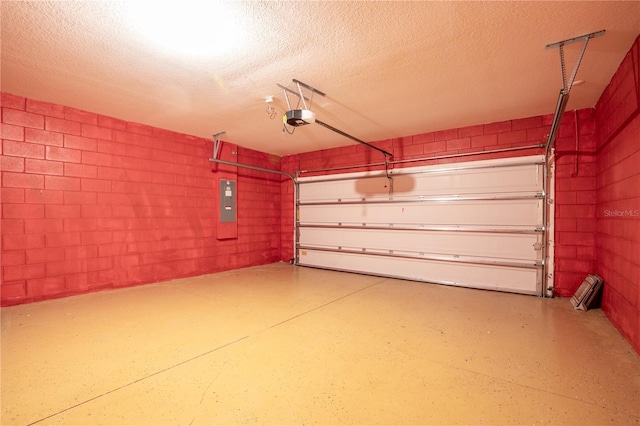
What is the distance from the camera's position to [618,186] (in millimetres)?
2775

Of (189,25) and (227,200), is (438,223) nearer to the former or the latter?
(227,200)

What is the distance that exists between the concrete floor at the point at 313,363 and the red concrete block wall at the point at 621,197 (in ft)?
1.02

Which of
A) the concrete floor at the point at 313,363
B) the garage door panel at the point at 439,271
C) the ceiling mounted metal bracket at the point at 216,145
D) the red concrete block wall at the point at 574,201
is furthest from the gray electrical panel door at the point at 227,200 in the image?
the red concrete block wall at the point at 574,201

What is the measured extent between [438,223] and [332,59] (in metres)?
3.30

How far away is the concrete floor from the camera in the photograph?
5.25ft

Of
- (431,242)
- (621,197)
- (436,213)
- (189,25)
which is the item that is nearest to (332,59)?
(189,25)

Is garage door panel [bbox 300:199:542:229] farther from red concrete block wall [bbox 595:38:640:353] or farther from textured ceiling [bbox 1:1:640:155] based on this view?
textured ceiling [bbox 1:1:640:155]

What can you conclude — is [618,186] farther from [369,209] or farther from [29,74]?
[29,74]

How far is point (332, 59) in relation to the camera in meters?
2.59

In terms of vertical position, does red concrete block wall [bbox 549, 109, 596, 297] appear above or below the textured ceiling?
below

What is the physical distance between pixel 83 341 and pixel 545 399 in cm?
349

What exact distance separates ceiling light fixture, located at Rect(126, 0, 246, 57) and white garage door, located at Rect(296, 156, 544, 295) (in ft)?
12.2

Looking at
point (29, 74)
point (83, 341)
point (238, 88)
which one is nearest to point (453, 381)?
point (83, 341)

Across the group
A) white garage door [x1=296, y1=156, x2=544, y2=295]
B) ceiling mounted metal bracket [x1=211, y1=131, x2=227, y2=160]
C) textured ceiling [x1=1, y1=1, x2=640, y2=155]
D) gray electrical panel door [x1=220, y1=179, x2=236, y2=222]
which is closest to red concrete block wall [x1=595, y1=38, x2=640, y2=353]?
textured ceiling [x1=1, y1=1, x2=640, y2=155]
